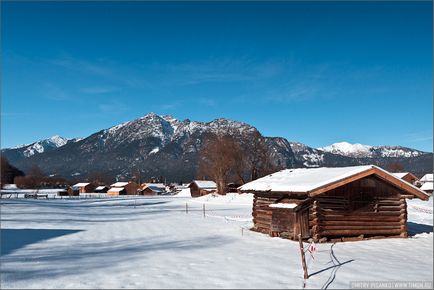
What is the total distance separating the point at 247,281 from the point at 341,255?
699cm

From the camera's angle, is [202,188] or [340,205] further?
[202,188]

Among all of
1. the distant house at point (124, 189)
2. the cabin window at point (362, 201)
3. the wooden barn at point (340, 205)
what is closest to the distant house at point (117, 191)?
the distant house at point (124, 189)

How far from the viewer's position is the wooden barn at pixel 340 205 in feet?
72.2

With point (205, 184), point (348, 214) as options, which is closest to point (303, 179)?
point (348, 214)

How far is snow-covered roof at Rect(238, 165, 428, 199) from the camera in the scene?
2164 centimetres

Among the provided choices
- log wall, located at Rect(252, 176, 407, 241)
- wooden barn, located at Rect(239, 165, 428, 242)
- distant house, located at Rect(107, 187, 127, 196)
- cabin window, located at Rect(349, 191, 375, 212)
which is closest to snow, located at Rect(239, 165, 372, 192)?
wooden barn, located at Rect(239, 165, 428, 242)

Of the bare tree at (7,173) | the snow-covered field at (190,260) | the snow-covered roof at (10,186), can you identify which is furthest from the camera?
the snow-covered roof at (10,186)

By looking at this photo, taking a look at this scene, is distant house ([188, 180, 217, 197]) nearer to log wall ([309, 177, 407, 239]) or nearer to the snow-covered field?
the snow-covered field

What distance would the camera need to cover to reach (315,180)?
22.7 meters

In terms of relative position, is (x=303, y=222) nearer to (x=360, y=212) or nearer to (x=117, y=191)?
(x=360, y=212)

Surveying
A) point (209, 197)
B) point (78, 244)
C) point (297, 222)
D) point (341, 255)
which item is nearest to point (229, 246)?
point (297, 222)

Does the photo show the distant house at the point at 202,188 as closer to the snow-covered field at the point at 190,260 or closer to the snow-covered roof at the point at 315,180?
the snow-covered roof at the point at 315,180

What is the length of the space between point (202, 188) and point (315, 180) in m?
75.3

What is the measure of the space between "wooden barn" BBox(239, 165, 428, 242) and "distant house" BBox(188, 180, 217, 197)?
236 ft
